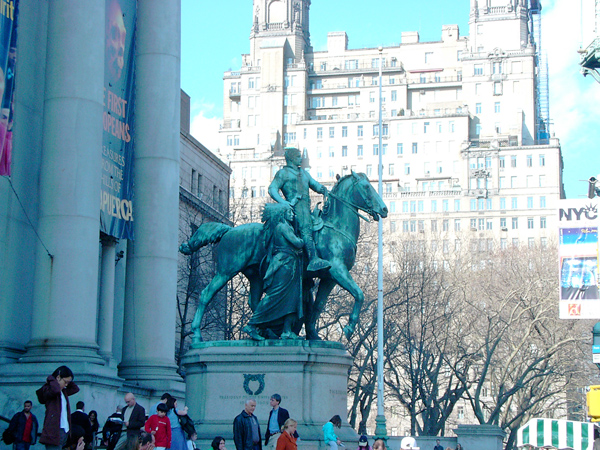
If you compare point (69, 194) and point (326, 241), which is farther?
point (69, 194)

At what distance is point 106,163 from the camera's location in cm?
2838

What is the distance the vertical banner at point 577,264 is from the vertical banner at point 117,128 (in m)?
18.3

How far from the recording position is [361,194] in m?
22.5

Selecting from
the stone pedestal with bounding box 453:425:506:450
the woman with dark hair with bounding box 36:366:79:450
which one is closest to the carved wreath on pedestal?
the woman with dark hair with bounding box 36:366:79:450

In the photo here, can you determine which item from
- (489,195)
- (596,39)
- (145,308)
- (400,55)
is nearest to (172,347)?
(145,308)

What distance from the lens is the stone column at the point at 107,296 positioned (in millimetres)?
29500

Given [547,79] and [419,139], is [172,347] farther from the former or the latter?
[547,79]

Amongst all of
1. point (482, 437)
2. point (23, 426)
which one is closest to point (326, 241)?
point (23, 426)

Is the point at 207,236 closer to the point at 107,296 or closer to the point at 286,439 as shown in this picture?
the point at 107,296

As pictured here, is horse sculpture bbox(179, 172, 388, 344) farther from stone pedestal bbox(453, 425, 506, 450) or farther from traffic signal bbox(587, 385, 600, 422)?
stone pedestal bbox(453, 425, 506, 450)

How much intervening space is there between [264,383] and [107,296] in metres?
9.86

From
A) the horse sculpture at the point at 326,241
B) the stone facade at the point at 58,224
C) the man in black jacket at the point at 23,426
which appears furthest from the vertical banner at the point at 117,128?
the man in black jacket at the point at 23,426

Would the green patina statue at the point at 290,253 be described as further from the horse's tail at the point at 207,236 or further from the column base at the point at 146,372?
the column base at the point at 146,372

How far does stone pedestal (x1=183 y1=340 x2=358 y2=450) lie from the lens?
2114 centimetres
